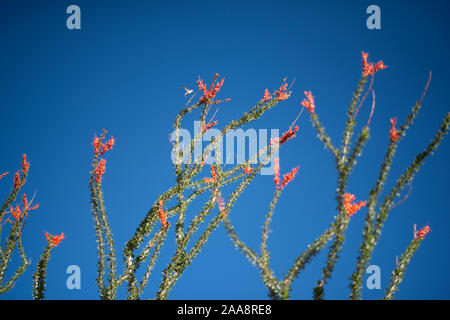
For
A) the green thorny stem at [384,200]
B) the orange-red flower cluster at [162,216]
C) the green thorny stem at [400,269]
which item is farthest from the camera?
the orange-red flower cluster at [162,216]

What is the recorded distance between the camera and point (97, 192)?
20.9ft

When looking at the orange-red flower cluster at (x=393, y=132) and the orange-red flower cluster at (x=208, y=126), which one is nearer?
the orange-red flower cluster at (x=393, y=132)

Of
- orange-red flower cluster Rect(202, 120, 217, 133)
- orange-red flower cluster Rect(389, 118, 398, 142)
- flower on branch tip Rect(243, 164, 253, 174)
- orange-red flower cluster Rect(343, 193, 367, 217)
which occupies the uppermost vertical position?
orange-red flower cluster Rect(202, 120, 217, 133)

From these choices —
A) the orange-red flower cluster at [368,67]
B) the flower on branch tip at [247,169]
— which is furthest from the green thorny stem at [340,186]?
the flower on branch tip at [247,169]

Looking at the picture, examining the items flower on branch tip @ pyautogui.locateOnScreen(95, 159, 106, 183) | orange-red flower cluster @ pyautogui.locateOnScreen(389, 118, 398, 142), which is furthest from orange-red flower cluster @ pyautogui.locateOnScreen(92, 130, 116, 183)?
orange-red flower cluster @ pyautogui.locateOnScreen(389, 118, 398, 142)

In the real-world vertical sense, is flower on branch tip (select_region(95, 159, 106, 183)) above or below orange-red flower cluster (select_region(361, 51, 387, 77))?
below

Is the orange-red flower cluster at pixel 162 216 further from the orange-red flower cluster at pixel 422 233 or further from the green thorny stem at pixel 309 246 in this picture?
the orange-red flower cluster at pixel 422 233

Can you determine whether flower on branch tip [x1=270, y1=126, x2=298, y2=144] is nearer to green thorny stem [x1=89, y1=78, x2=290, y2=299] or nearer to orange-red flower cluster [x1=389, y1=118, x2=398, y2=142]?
green thorny stem [x1=89, y1=78, x2=290, y2=299]

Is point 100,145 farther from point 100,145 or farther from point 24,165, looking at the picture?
point 24,165

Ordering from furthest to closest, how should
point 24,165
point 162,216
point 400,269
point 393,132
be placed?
point 24,165, point 162,216, point 400,269, point 393,132

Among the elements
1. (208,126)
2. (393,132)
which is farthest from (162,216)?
(393,132)

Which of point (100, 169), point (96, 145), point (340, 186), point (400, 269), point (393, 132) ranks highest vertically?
point (96, 145)
